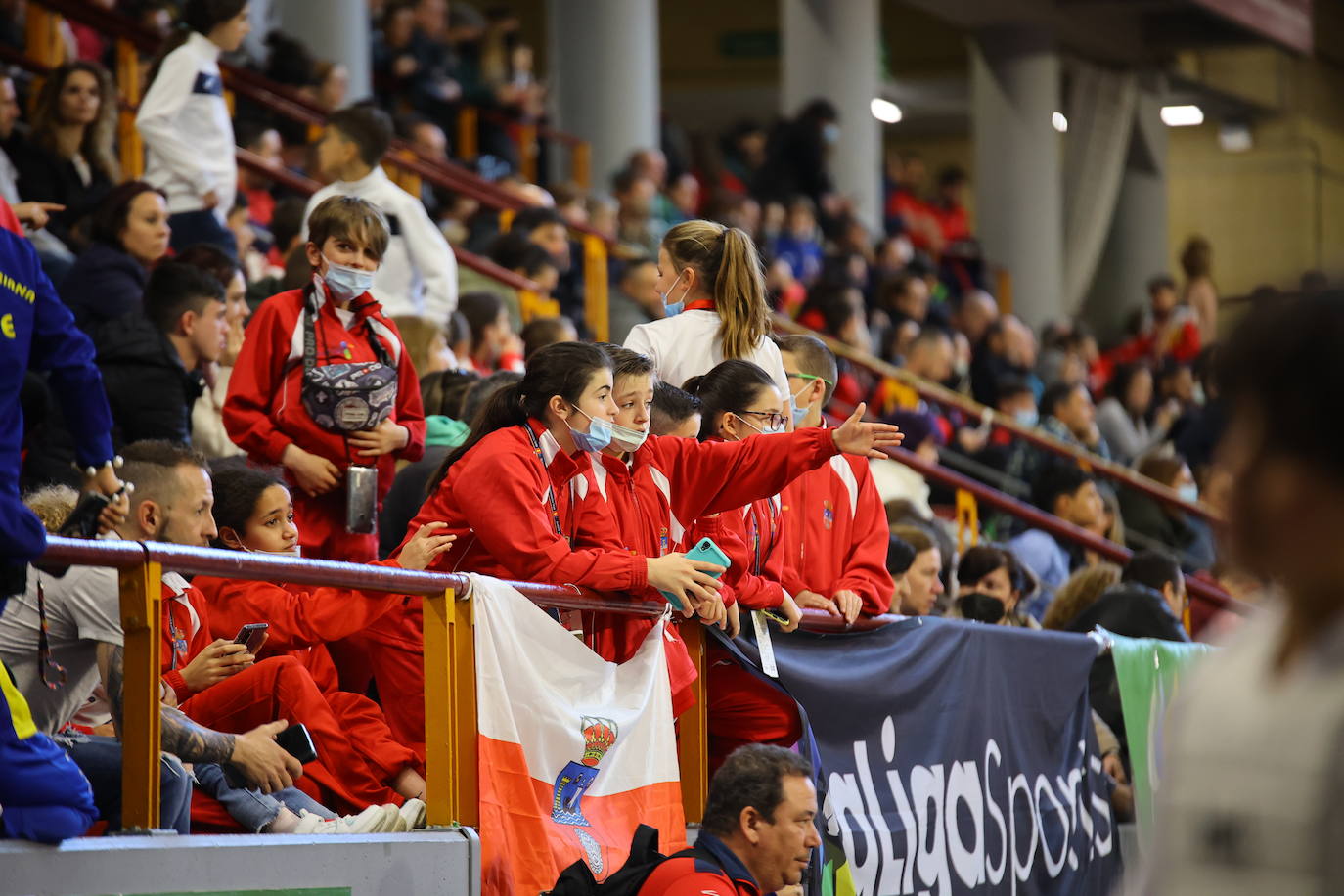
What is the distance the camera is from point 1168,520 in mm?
11969

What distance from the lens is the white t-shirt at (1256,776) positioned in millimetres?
1757

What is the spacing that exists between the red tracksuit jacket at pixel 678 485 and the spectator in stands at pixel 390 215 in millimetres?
3112

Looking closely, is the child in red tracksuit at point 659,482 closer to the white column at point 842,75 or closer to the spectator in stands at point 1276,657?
the spectator in stands at point 1276,657

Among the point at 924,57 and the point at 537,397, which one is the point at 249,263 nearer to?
the point at 537,397

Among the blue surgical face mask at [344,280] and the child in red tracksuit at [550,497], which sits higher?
the blue surgical face mask at [344,280]

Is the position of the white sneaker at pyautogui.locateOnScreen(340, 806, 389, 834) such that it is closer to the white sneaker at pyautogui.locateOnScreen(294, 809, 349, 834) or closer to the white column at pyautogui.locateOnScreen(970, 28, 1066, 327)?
the white sneaker at pyautogui.locateOnScreen(294, 809, 349, 834)

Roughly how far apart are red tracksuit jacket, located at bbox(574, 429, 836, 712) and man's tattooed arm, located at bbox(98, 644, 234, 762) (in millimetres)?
1225

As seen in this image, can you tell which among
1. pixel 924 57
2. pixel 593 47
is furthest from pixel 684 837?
pixel 924 57

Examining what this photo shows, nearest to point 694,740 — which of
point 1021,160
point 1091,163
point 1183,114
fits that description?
point 1021,160

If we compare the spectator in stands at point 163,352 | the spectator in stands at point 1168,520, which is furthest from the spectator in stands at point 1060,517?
the spectator in stands at point 163,352

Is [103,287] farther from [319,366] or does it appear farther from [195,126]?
[195,126]

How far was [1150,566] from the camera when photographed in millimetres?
8758

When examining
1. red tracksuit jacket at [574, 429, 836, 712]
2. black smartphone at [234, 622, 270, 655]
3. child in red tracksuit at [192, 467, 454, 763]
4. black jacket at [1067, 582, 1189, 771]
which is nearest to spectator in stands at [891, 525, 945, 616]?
black jacket at [1067, 582, 1189, 771]

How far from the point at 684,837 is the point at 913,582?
2.65m
